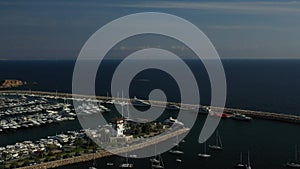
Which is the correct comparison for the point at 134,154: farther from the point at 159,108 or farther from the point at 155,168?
the point at 159,108

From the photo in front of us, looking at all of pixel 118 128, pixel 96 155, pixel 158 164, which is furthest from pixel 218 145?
pixel 96 155

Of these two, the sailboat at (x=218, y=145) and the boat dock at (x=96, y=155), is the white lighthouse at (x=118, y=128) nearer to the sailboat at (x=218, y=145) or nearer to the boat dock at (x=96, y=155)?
the boat dock at (x=96, y=155)

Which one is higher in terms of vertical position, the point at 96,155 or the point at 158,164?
the point at 96,155

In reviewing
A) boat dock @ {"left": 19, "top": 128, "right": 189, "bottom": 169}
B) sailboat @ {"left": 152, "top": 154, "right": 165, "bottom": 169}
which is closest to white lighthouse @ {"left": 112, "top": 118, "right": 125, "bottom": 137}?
boat dock @ {"left": 19, "top": 128, "right": 189, "bottom": 169}

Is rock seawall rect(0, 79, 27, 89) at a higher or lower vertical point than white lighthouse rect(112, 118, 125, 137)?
higher

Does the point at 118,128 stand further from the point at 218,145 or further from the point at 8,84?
the point at 8,84

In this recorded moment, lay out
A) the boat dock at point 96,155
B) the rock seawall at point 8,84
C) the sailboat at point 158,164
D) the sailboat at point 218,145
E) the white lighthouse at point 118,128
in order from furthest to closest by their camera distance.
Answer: the rock seawall at point 8,84 < the white lighthouse at point 118,128 < the sailboat at point 218,145 < the boat dock at point 96,155 < the sailboat at point 158,164

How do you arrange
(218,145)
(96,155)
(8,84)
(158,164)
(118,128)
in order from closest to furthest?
1. (158,164)
2. (96,155)
3. (218,145)
4. (118,128)
5. (8,84)

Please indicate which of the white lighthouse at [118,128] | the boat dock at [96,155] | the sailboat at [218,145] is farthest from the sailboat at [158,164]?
the white lighthouse at [118,128]

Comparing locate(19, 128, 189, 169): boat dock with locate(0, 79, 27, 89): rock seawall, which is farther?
locate(0, 79, 27, 89): rock seawall

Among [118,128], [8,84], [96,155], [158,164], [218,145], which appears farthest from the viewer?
[8,84]

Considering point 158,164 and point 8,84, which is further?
point 8,84

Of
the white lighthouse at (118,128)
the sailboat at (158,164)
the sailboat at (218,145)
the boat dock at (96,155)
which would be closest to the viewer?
the sailboat at (158,164)

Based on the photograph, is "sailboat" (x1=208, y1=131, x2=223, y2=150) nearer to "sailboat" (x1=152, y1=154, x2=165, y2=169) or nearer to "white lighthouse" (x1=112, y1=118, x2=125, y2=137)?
"sailboat" (x1=152, y1=154, x2=165, y2=169)
